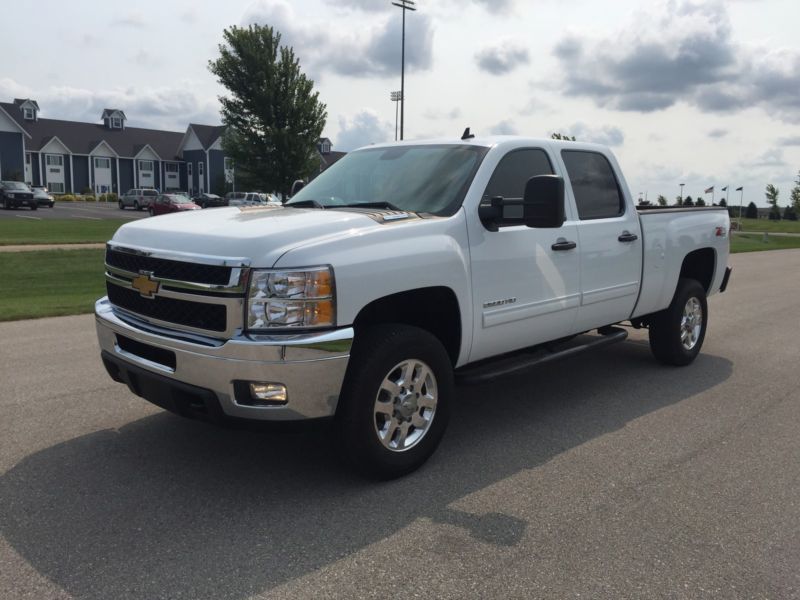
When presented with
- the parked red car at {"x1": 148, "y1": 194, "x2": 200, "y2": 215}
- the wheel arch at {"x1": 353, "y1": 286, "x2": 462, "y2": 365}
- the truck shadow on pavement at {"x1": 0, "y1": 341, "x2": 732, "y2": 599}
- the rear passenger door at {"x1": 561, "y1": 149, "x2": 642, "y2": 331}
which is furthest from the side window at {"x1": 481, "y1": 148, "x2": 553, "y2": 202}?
the parked red car at {"x1": 148, "y1": 194, "x2": 200, "y2": 215}

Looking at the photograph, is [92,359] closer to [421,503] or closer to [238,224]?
[238,224]

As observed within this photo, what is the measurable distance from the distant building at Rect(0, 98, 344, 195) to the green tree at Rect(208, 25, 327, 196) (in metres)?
36.3

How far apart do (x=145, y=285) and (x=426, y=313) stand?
5.45 feet

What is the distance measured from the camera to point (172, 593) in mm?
2900

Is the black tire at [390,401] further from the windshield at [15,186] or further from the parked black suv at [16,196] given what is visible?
the windshield at [15,186]

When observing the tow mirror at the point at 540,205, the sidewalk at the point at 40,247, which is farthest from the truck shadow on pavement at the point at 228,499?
the sidewalk at the point at 40,247

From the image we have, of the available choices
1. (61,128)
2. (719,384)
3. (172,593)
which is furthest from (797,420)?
(61,128)

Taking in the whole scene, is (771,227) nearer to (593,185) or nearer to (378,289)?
(593,185)

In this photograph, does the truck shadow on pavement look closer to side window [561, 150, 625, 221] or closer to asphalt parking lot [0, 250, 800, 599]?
asphalt parking lot [0, 250, 800, 599]

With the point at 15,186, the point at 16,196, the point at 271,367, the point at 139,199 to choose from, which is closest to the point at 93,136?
the point at 139,199

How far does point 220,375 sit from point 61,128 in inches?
3123

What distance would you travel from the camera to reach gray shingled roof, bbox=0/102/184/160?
229 feet

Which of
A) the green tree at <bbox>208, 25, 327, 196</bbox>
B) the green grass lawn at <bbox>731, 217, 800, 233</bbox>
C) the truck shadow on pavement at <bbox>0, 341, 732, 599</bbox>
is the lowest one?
the green grass lawn at <bbox>731, 217, 800, 233</bbox>

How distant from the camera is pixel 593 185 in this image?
18.9 feet
